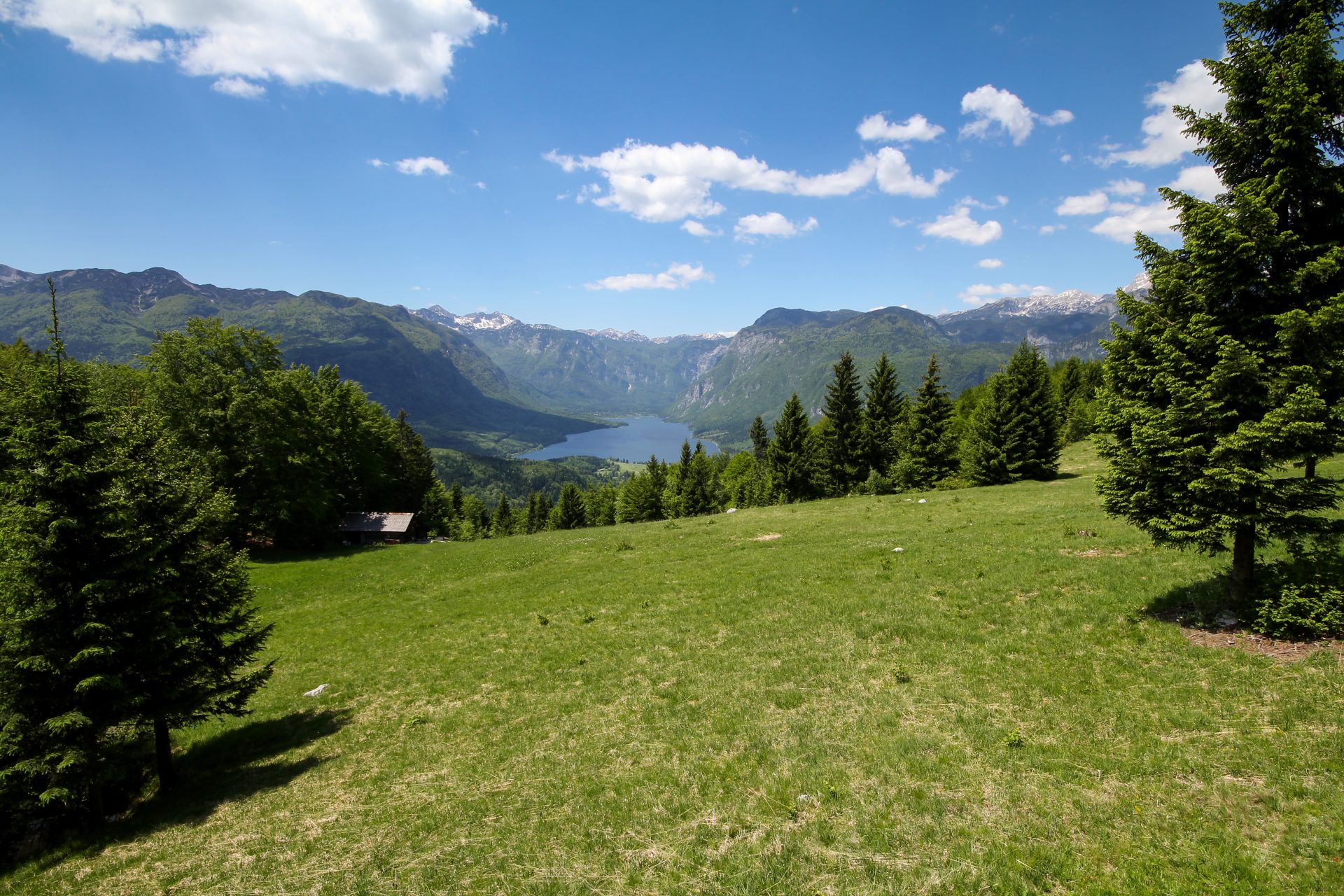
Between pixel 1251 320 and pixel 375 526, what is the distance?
61077mm

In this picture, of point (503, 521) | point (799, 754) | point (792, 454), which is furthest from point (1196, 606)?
point (503, 521)

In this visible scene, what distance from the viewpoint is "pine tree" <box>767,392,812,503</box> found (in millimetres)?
62219

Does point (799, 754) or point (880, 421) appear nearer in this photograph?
point (799, 754)

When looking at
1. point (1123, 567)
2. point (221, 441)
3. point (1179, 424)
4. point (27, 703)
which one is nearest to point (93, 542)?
point (27, 703)

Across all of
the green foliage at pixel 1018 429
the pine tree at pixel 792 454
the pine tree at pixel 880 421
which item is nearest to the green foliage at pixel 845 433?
the pine tree at pixel 880 421

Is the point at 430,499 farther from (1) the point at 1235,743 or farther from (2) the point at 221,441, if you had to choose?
(1) the point at 1235,743

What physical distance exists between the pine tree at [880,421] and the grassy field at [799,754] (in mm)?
39036

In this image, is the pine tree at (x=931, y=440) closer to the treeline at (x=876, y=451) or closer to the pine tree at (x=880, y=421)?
the treeline at (x=876, y=451)

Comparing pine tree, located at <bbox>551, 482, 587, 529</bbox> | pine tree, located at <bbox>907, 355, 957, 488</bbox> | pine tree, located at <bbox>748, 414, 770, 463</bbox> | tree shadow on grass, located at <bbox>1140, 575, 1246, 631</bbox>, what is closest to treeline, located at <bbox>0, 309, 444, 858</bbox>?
tree shadow on grass, located at <bbox>1140, 575, 1246, 631</bbox>

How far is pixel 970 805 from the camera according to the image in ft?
27.5

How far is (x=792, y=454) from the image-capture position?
62.8m

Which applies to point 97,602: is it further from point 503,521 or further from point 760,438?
point 760,438

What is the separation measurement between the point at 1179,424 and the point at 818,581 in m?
12.3

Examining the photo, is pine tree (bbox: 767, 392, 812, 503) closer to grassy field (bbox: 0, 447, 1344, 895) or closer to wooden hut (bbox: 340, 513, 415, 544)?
grassy field (bbox: 0, 447, 1344, 895)
